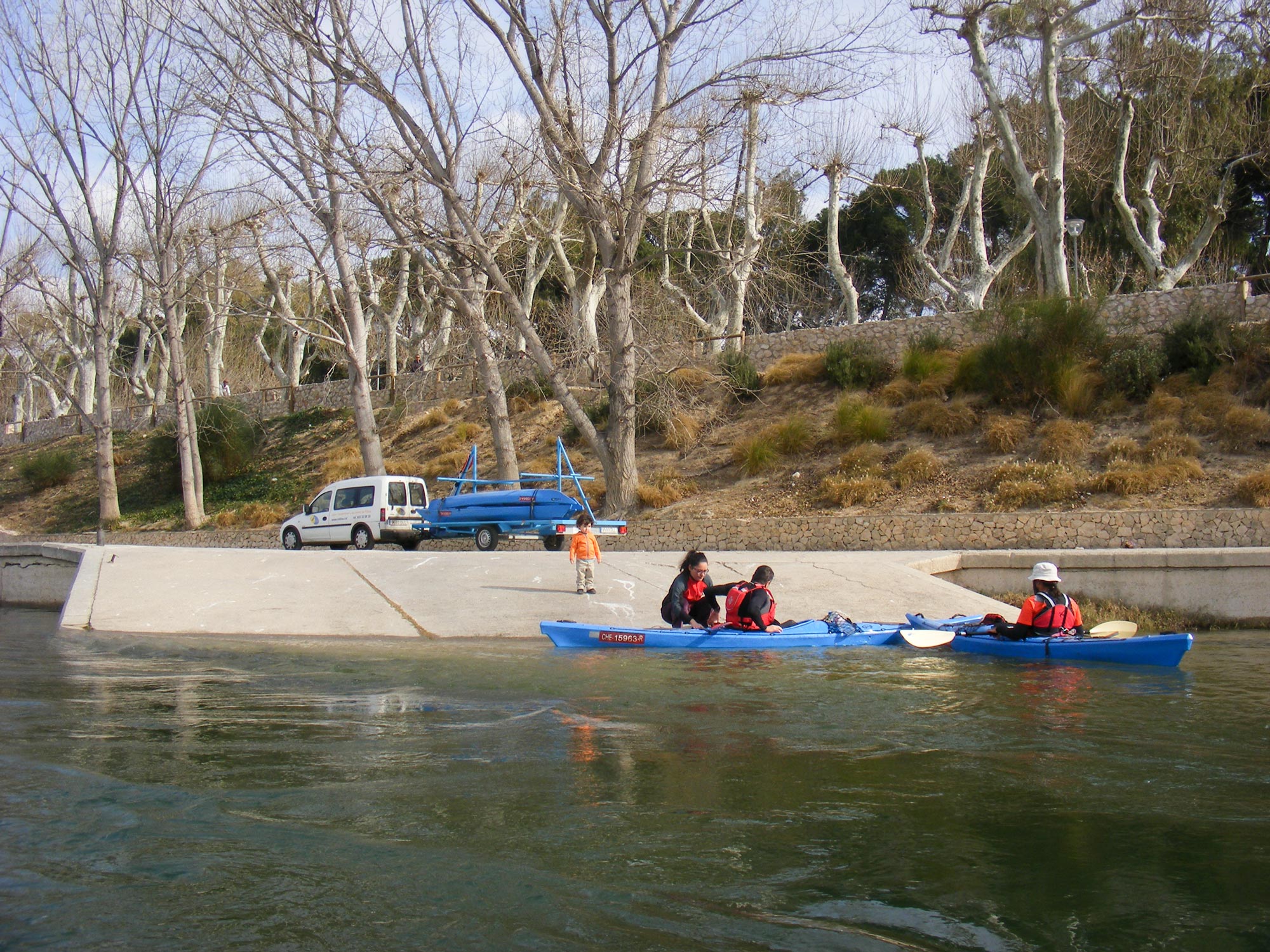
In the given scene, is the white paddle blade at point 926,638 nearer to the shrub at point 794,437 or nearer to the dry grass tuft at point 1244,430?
the dry grass tuft at point 1244,430

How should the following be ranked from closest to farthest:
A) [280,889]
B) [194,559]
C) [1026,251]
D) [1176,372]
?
[280,889], [194,559], [1176,372], [1026,251]

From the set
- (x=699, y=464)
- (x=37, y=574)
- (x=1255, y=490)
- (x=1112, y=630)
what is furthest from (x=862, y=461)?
(x=37, y=574)

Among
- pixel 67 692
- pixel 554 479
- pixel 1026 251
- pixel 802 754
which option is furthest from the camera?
pixel 1026 251

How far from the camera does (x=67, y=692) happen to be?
8.97 m

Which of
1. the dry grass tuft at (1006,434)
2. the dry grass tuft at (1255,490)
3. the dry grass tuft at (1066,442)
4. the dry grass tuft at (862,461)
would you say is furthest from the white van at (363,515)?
the dry grass tuft at (1255,490)

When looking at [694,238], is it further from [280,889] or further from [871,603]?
[280,889]

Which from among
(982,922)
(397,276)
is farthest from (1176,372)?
(397,276)

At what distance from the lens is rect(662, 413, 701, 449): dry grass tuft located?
28.5 metres

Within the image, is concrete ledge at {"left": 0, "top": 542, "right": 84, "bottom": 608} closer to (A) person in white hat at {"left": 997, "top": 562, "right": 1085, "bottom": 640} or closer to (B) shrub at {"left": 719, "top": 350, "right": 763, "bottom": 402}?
(A) person in white hat at {"left": 997, "top": 562, "right": 1085, "bottom": 640}

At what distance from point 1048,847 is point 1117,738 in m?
2.72

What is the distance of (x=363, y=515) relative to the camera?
2417 cm

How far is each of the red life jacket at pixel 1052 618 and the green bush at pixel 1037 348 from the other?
1417 centimetres

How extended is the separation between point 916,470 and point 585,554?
11.5 meters

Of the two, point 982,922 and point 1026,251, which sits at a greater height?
point 1026,251
